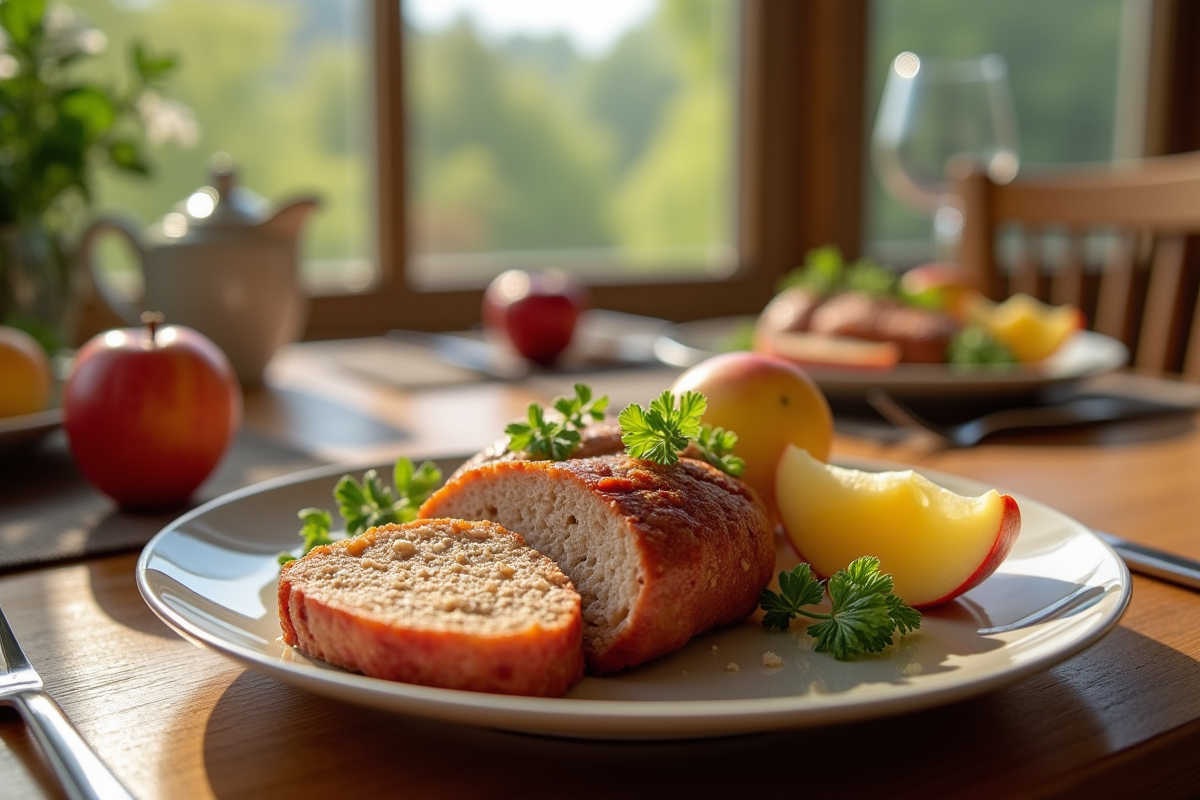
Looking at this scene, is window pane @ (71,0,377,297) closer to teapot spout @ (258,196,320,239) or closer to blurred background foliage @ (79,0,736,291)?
blurred background foliage @ (79,0,736,291)

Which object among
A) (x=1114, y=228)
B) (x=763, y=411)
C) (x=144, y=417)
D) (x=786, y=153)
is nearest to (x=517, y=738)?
(x=763, y=411)

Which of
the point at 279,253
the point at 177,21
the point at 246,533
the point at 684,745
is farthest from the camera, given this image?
the point at 177,21

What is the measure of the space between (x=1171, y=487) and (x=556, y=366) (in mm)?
973

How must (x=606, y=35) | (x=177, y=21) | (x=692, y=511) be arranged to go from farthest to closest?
(x=606, y=35) → (x=177, y=21) → (x=692, y=511)

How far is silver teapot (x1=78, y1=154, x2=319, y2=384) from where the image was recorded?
5.22ft

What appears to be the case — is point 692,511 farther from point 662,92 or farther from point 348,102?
point 662,92

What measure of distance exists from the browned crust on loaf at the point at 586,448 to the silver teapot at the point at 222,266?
0.94 metres

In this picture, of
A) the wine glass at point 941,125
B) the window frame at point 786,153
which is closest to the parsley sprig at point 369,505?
the wine glass at point 941,125

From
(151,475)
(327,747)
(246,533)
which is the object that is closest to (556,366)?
(151,475)

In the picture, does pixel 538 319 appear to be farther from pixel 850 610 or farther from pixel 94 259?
pixel 850 610

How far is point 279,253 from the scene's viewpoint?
64.4 inches

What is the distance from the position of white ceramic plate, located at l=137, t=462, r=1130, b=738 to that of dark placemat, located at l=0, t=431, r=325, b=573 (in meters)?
0.16

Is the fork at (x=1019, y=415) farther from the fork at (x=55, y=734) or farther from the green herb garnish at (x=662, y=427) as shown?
the fork at (x=55, y=734)

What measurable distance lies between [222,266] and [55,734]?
1141 mm
